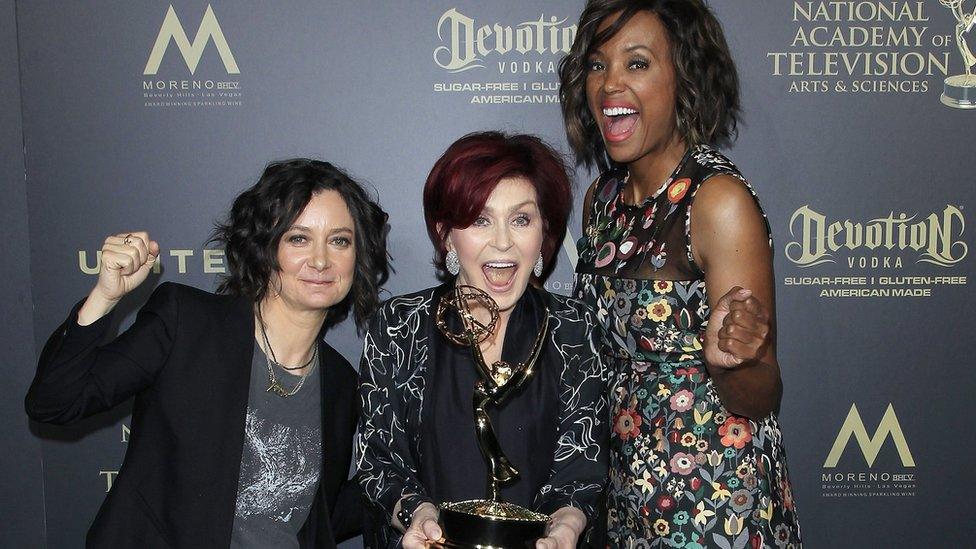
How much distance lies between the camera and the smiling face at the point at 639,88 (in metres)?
1.83

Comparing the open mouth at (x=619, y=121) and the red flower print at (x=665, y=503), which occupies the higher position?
the open mouth at (x=619, y=121)

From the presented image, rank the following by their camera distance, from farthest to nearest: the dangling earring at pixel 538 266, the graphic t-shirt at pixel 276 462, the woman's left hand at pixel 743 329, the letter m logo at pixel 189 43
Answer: the letter m logo at pixel 189 43 < the graphic t-shirt at pixel 276 462 < the dangling earring at pixel 538 266 < the woman's left hand at pixel 743 329

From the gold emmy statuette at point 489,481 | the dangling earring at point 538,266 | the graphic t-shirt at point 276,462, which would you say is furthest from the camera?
the graphic t-shirt at point 276,462

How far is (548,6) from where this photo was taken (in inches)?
93.8

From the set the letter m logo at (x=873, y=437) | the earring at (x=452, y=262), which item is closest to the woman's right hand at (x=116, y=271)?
the earring at (x=452, y=262)

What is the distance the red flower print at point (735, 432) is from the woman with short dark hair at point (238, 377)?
2.96 feet

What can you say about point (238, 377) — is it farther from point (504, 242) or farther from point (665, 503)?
point (665, 503)

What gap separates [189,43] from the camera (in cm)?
238

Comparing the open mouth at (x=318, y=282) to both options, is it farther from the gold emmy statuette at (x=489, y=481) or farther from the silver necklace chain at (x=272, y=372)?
the gold emmy statuette at (x=489, y=481)

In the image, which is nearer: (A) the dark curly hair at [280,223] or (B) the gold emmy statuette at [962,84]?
(A) the dark curly hair at [280,223]

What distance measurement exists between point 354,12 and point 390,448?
1.28 metres

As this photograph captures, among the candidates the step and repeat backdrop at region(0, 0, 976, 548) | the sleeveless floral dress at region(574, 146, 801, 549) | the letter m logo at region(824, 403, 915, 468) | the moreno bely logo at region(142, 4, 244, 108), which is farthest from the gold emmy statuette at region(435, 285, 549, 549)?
the letter m logo at region(824, 403, 915, 468)

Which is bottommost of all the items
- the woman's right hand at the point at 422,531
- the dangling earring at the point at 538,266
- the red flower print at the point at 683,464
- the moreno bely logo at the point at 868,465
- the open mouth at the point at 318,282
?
the moreno bely logo at the point at 868,465

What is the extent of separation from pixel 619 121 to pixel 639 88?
0.08 meters
